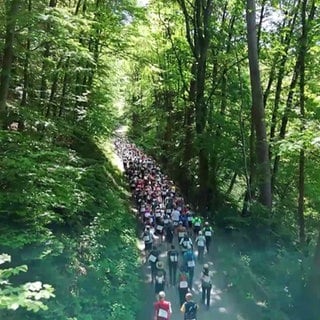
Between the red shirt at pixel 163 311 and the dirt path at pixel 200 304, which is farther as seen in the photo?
the dirt path at pixel 200 304

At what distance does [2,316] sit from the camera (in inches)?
317

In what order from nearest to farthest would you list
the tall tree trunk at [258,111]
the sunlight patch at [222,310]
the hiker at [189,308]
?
the hiker at [189,308]
the sunlight patch at [222,310]
the tall tree trunk at [258,111]

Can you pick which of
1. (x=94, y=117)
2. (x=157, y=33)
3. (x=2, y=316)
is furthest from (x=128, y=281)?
(x=157, y=33)

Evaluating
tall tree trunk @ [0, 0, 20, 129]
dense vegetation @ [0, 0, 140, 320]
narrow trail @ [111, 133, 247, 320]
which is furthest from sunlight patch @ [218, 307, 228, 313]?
tall tree trunk @ [0, 0, 20, 129]

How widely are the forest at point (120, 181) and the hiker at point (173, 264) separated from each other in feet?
3.46

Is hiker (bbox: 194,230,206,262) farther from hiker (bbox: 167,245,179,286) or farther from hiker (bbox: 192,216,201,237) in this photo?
hiker (bbox: 192,216,201,237)

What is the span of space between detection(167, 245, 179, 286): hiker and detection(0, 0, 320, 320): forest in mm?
1053

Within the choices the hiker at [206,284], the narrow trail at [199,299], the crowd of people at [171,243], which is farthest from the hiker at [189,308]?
the hiker at [206,284]

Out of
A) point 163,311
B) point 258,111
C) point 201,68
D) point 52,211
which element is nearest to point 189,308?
point 163,311

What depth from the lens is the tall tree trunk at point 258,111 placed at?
15000 millimetres

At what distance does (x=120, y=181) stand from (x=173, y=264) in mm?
15000

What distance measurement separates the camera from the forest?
30.8 feet

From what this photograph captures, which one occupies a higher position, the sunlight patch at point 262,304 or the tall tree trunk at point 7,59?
the tall tree trunk at point 7,59

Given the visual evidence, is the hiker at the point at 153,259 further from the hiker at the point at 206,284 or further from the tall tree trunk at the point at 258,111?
the tall tree trunk at the point at 258,111
